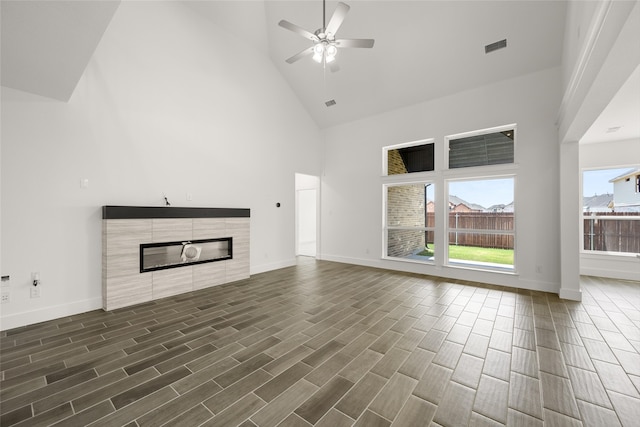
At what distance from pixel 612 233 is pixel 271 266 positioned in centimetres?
740

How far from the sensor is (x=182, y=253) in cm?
429

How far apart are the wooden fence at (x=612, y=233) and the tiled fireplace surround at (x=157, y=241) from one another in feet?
24.9

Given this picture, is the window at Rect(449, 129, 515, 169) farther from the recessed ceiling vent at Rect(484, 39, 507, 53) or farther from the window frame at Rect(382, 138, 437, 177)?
the recessed ceiling vent at Rect(484, 39, 507, 53)

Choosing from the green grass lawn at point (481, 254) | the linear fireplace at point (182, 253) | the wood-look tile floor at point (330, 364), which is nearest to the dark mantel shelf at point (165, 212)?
the linear fireplace at point (182, 253)

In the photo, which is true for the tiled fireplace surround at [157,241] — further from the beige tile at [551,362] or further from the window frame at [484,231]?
the beige tile at [551,362]

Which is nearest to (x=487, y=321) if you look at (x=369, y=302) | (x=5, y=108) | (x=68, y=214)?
(x=369, y=302)

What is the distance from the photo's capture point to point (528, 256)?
450 cm

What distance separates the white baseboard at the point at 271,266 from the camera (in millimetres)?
5547

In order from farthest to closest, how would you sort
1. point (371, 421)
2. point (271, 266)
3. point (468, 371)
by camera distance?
point (271, 266)
point (468, 371)
point (371, 421)

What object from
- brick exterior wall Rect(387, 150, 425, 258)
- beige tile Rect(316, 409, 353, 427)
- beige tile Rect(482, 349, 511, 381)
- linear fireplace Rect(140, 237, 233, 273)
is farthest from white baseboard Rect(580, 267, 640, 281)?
linear fireplace Rect(140, 237, 233, 273)

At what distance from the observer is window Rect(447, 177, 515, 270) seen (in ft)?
16.1

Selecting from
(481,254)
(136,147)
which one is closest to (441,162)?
(481,254)

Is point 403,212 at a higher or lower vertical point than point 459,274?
higher

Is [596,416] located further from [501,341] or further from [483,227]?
[483,227]
